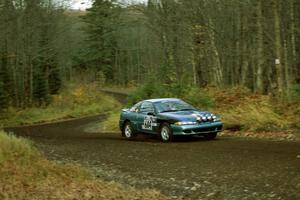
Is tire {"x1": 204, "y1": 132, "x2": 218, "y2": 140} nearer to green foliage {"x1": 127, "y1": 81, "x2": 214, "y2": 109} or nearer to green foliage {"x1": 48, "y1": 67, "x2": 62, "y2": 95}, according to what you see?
green foliage {"x1": 127, "y1": 81, "x2": 214, "y2": 109}

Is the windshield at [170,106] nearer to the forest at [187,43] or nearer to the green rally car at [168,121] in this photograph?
the green rally car at [168,121]

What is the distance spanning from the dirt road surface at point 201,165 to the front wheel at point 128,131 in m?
1.87

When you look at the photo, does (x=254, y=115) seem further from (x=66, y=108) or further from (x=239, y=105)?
(x=66, y=108)

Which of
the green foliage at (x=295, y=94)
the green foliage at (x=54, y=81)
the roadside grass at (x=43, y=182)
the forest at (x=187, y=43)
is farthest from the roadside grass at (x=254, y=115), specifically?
the green foliage at (x=54, y=81)

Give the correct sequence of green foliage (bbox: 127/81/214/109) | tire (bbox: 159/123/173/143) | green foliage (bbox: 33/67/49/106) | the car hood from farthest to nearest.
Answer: green foliage (bbox: 33/67/49/106) < green foliage (bbox: 127/81/214/109) < tire (bbox: 159/123/173/143) < the car hood

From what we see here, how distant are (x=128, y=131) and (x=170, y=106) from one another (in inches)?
96.7

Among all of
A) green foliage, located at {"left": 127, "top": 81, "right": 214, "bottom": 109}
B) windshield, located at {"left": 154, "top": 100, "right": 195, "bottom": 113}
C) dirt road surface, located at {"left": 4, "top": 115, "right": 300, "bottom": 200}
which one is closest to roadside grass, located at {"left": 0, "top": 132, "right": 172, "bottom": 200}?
dirt road surface, located at {"left": 4, "top": 115, "right": 300, "bottom": 200}

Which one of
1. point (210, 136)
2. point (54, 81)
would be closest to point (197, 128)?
point (210, 136)

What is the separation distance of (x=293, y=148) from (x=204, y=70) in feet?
87.2

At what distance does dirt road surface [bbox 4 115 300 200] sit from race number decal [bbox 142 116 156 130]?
0.84 m

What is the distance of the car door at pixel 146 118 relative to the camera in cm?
1931

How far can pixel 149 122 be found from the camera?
1947 centimetres

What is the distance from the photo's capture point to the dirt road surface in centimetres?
995

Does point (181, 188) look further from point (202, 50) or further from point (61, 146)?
point (202, 50)
